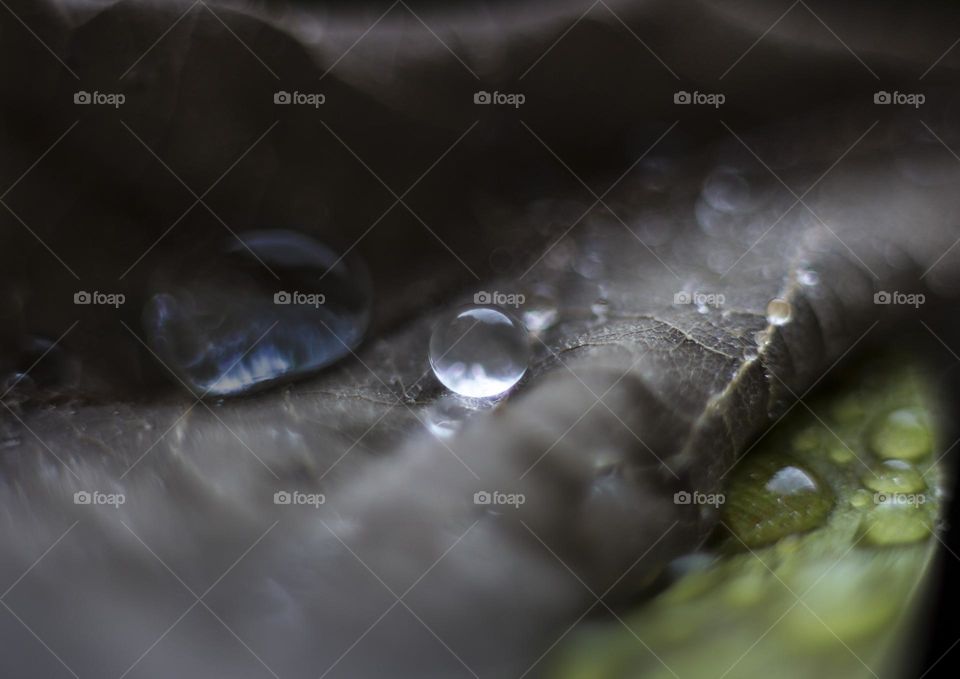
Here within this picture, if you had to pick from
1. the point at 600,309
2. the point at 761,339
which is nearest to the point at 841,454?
the point at 761,339

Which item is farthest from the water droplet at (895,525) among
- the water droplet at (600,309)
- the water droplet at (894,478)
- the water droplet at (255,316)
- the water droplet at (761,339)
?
the water droplet at (255,316)

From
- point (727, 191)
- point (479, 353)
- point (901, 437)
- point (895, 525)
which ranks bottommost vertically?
point (895, 525)

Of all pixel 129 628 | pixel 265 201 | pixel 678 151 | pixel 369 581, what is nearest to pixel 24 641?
pixel 129 628

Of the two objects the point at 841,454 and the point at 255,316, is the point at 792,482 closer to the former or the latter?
the point at 841,454

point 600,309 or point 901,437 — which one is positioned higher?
point 600,309

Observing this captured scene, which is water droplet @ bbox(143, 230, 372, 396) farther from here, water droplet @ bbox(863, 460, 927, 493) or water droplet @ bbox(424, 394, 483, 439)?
water droplet @ bbox(863, 460, 927, 493)

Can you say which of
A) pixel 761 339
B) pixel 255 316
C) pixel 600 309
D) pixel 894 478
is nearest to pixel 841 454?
pixel 894 478

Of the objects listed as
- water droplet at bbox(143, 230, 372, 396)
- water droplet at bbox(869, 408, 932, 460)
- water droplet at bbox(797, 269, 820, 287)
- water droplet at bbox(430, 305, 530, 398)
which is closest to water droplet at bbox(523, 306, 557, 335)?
water droplet at bbox(430, 305, 530, 398)

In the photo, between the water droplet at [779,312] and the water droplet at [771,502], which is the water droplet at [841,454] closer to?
the water droplet at [771,502]
